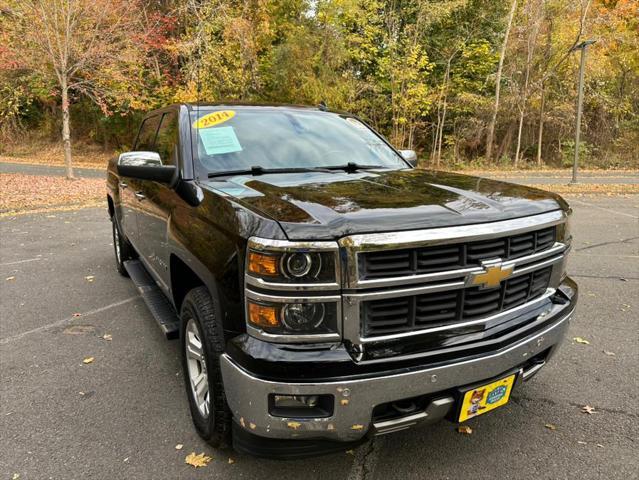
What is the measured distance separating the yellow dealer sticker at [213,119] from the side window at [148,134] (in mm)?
1110

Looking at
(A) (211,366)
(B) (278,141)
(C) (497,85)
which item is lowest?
(A) (211,366)

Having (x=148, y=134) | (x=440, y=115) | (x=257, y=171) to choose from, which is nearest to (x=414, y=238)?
(x=257, y=171)

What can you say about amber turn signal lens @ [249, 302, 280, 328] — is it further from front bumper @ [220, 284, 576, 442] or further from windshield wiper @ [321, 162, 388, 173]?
windshield wiper @ [321, 162, 388, 173]

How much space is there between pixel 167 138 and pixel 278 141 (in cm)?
94

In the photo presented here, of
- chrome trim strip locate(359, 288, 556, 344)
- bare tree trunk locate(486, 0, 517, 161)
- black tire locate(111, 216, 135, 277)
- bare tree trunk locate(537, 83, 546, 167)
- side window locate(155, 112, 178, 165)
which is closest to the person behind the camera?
chrome trim strip locate(359, 288, 556, 344)

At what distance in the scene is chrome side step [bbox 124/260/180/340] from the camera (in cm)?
312

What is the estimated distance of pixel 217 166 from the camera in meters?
2.96

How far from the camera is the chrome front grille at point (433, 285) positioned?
1.87 m

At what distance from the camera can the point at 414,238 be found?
1.90 m

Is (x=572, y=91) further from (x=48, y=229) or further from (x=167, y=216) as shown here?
(x=167, y=216)

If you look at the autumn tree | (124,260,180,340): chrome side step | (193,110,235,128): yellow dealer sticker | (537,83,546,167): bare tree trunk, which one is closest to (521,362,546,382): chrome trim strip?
(124,260,180,340): chrome side step

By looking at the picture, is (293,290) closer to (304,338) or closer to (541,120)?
(304,338)

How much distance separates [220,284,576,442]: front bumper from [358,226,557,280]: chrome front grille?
1.34ft

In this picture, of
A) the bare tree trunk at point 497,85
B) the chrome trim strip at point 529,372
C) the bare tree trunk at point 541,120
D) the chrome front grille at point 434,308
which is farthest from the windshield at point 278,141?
the bare tree trunk at point 541,120
